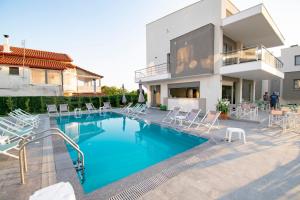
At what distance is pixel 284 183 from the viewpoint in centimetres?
292

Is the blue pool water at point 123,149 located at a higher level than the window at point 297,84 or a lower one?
lower

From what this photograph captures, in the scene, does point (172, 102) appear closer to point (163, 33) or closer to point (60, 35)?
point (163, 33)

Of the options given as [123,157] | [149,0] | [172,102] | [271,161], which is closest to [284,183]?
[271,161]

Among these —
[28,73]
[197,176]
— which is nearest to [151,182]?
[197,176]

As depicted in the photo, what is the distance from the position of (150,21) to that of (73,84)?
14.7 meters

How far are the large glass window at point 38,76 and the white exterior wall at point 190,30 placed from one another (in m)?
12.9

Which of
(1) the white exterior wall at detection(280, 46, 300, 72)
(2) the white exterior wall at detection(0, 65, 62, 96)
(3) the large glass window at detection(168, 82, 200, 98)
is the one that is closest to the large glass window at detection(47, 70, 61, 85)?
(2) the white exterior wall at detection(0, 65, 62, 96)

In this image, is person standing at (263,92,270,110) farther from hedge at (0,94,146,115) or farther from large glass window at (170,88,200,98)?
hedge at (0,94,146,115)

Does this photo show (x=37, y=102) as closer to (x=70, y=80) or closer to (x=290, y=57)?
(x=70, y=80)

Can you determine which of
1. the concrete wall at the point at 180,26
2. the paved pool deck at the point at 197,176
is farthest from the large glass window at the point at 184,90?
the paved pool deck at the point at 197,176

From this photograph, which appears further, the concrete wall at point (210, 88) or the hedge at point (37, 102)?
the hedge at point (37, 102)

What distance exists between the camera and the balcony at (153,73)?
14625 millimetres

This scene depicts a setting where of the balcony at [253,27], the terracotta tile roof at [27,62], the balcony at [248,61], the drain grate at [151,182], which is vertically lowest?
the drain grate at [151,182]

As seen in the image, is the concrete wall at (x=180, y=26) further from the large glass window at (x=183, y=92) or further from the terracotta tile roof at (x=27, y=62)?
the terracotta tile roof at (x=27, y=62)
